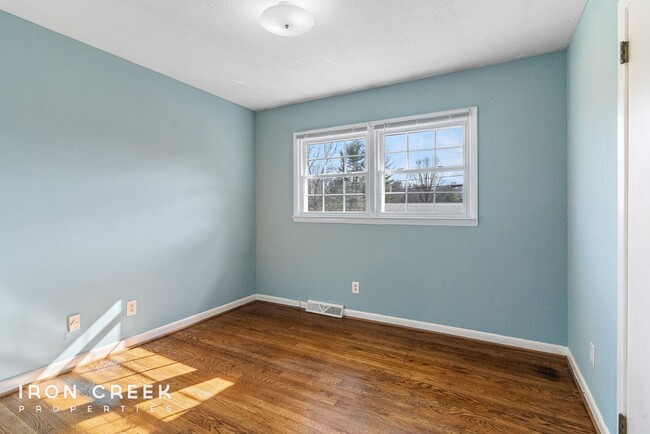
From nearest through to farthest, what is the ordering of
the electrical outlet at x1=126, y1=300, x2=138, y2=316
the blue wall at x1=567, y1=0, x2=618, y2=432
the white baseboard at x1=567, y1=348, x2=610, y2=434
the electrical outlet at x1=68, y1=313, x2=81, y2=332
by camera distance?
the blue wall at x1=567, y1=0, x2=618, y2=432 < the white baseboard at x1=567, y1=348, x2=610, y2=434 < the electrical outlet at x1=68, y1=313, x2=81, y2=332 < the electrical outlet at x1=126, y1=300, x2=138, y2=316

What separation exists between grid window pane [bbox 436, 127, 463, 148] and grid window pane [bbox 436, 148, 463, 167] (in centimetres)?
5

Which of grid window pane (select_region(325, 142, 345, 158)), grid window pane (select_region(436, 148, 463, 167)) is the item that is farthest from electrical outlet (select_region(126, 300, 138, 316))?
grid window pane (select_region(436, 148, 463, 167))

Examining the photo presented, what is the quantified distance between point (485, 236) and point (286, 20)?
2376 mm

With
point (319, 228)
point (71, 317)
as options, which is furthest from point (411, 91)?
point (71, 317)

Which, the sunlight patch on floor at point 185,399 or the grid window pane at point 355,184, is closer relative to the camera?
the sunlight patch on floor at point 185,399

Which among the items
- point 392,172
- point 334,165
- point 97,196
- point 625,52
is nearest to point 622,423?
point 625,52

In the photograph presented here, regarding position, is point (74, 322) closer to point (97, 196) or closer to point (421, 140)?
point (97, 196)

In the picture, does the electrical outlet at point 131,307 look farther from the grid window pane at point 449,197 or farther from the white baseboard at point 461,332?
the grid window pane at point 449,197

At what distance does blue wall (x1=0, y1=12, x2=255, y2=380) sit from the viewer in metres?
2.03

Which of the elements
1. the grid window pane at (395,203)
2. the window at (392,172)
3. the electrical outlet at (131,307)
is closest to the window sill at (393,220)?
the window at (392,172)

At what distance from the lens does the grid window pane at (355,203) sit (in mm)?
3398

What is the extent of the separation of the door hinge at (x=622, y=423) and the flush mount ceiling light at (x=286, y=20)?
268 centimetres

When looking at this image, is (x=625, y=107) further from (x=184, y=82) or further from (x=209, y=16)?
(x=184, y=82)

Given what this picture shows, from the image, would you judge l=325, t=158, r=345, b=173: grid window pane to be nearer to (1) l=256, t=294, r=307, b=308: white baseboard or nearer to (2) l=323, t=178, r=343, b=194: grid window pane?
(2) l=323, t=178, r=343, b=194: grid window pane
